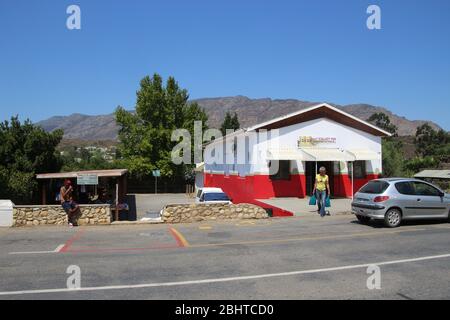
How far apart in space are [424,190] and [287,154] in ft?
33.9

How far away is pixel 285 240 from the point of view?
1112cm

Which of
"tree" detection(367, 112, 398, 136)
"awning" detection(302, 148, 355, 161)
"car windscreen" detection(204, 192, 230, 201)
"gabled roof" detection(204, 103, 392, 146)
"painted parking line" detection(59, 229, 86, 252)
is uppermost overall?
"tree" detection(367, 112, 398, 136)

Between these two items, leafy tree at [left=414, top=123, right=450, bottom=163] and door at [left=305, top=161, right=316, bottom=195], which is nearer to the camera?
door at [left=305, top=161, right=316, bottom=195]

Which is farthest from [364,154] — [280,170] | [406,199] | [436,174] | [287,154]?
[436,174]

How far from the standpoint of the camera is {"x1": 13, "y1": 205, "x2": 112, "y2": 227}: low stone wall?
589 inches

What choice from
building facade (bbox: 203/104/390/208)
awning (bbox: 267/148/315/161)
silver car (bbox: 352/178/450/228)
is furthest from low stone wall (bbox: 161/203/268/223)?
awning (bbox: 267/148/315/161)

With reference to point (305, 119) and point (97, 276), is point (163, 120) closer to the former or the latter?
point (305, 119)

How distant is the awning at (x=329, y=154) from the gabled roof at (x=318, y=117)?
184 centimetres

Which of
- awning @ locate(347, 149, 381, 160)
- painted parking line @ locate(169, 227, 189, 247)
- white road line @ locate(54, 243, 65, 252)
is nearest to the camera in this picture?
white road line @ locate(54, 243, 65, 252)

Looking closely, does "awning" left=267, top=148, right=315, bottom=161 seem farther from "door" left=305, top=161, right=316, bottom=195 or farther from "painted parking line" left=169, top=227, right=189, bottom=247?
"painted parking line" left=169, top=227, right=189, bottom=247

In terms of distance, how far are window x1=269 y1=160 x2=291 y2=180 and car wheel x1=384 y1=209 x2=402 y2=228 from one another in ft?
36.7

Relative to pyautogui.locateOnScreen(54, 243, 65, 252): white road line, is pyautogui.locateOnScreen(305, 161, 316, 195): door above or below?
above
